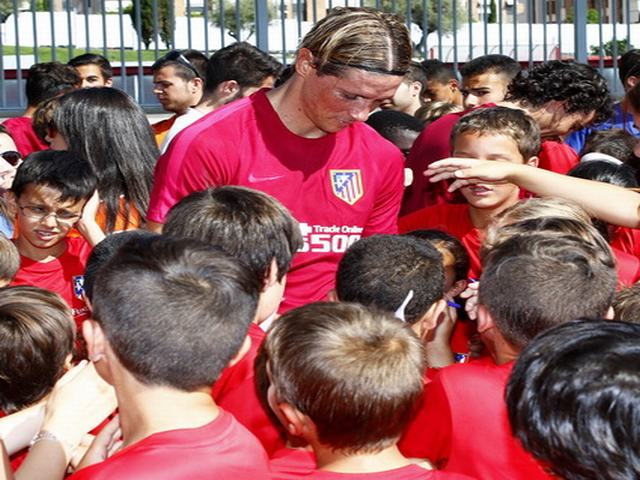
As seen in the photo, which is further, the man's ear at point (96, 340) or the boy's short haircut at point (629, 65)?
the boy's short haircut at point (629, 65)

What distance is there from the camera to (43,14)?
19453mm

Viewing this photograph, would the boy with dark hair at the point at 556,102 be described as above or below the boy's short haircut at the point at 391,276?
above

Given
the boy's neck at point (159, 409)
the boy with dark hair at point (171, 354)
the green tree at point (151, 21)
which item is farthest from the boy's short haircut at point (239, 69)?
the boy's neck at point (159, 409)

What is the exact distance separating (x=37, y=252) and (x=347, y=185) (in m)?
1.34

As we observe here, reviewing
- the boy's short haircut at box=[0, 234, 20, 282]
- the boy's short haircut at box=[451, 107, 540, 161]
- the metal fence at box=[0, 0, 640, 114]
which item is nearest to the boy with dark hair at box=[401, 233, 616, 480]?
the boy's short haircut at box=[451, 107, 540, 161]

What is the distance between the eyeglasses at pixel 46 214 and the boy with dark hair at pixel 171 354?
2148mm

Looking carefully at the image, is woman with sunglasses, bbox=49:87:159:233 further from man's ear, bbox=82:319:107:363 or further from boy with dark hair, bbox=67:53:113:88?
boy with dark hair, bbox=67:53:113:88

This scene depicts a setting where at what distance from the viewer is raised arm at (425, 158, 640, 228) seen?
372 cm

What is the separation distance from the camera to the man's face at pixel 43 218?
4.47 meters

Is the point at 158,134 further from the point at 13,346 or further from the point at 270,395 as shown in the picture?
the point at 270,395

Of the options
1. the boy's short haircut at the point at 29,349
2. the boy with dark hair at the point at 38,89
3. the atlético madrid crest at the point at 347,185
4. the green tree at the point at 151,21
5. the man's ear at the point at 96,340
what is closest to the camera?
the man's ear at the point at 96,340

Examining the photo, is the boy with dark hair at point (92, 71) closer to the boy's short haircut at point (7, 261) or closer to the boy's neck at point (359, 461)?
the boy's short haircut at point (7, 261)

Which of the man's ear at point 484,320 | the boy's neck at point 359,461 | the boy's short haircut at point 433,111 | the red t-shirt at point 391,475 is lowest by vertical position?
the red t-shirt at point 391,475

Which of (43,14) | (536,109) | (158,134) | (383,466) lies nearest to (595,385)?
(383,466)
